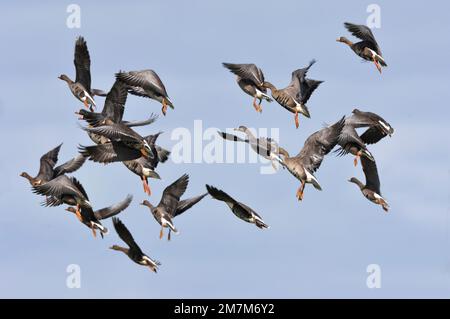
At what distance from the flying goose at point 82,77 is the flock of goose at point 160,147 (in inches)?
1.3

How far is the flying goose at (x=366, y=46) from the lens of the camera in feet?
176

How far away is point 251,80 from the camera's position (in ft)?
174

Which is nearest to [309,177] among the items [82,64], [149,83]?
[149,83]

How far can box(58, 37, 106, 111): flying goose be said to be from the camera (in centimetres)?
5356

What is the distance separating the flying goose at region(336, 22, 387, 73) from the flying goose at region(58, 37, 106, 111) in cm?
892

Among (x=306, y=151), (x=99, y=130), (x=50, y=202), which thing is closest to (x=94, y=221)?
(x=50, y=202)

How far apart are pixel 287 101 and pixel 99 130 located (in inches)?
302

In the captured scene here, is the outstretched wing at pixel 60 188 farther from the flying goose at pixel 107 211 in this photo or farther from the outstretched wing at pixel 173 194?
the outstretched wing at pixel 173 194

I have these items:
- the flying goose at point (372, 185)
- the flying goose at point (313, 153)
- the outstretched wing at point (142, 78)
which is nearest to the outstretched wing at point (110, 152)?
the outstretched wing at point (142, 78)

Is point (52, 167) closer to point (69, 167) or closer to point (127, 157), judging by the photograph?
point (69, 167)

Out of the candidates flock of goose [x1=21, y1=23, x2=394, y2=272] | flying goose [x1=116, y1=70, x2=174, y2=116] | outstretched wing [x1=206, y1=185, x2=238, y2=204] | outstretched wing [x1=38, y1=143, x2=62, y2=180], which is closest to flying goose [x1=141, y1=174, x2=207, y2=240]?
flock of goose [x1=21, y1=23, x2=394, y2=272]

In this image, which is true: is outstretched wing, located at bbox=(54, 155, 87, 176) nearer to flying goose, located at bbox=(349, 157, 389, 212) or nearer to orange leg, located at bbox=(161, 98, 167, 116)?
orange leg, located at bbox=(161, 98, 167, 116)

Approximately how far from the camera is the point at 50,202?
50750 millimetres
